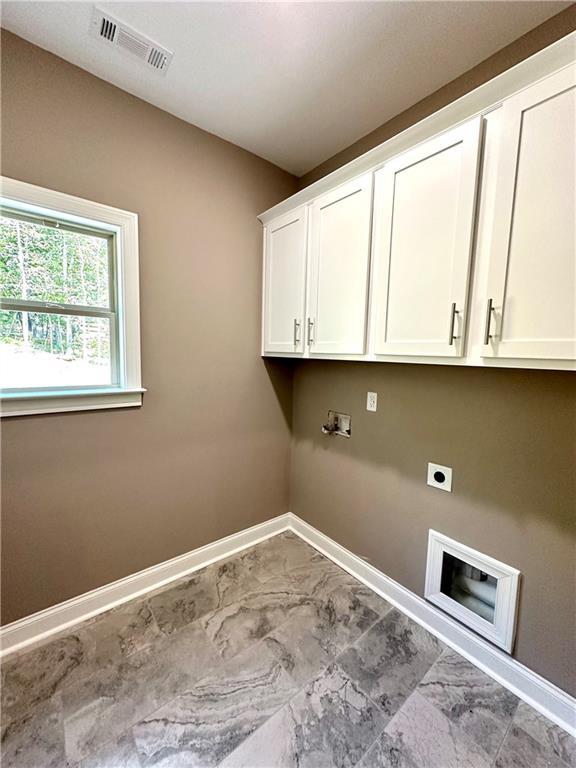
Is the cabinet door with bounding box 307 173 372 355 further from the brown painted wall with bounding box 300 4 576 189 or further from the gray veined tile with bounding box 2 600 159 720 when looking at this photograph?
the gray veined tile with bounding box 2 600 159 720

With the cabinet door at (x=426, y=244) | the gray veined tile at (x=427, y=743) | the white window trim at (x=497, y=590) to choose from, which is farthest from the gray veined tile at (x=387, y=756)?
the cabinet door at (x=426, y=244)

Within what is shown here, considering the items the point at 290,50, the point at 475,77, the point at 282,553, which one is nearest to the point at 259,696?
the point at 282,553

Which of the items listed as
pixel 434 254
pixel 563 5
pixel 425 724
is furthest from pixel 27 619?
pixel 563 5

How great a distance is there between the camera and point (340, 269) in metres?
1.69

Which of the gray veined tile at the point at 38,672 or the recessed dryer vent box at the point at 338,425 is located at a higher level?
the recessed dryer vent box at the point at 338,425

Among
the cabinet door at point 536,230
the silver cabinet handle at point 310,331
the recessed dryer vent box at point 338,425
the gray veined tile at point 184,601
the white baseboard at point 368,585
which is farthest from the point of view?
the recessed dryer vent box at point 338,425

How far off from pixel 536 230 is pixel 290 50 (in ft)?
4.41

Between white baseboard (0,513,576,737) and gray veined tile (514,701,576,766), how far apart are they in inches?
1.1

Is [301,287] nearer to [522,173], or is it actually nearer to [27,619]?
[522,173]

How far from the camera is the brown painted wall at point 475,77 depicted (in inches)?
48.8

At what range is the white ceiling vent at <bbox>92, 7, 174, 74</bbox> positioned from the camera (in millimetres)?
1283

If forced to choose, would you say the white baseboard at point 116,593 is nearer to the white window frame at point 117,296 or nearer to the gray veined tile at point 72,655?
the gray veined tile at point 72,655

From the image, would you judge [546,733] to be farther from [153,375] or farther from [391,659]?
[153,375]

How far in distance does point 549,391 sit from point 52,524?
2.40m
